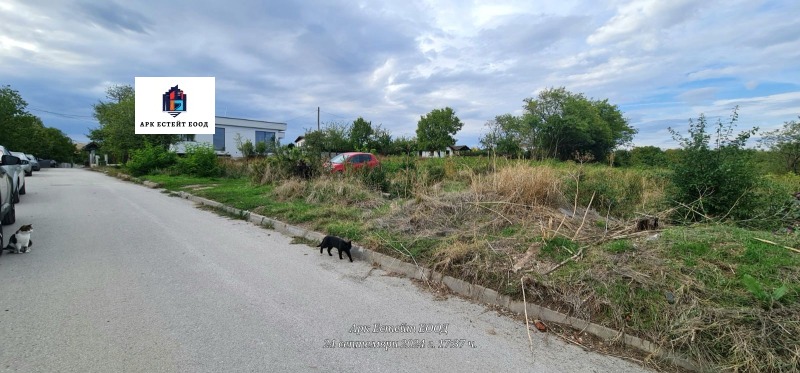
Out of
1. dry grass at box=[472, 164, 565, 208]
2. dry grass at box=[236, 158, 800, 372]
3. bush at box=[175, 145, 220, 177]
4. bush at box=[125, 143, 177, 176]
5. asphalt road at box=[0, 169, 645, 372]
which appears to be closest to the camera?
asphalt road at box=[0, 169, 645, 372]

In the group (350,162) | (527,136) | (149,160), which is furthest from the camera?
(527,136)

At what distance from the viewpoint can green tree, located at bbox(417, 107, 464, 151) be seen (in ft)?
193

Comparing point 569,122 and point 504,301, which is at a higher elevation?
point 569,122

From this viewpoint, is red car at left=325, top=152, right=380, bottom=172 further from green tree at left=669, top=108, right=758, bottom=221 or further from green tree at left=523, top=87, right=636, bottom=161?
green tree at left=523, top=87, right=636, bottom=161

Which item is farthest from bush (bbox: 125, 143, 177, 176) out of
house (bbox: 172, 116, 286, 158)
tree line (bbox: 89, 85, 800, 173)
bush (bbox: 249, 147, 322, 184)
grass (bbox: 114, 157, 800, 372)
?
grass (bbox: 114, 157, 800, 372)

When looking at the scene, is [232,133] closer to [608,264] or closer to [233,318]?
[233,318]

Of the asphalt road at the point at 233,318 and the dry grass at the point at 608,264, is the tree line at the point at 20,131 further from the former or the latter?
the dry grass at the point at 608,264

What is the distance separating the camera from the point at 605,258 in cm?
425

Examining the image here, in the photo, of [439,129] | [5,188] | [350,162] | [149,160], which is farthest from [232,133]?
[5,188]

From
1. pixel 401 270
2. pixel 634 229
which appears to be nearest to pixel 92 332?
pixel 401 270

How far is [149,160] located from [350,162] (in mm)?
18640

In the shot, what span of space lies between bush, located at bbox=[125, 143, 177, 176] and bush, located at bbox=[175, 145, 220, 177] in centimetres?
416

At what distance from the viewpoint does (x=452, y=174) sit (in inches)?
467

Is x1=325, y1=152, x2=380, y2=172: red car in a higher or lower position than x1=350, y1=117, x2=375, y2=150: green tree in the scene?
lower
